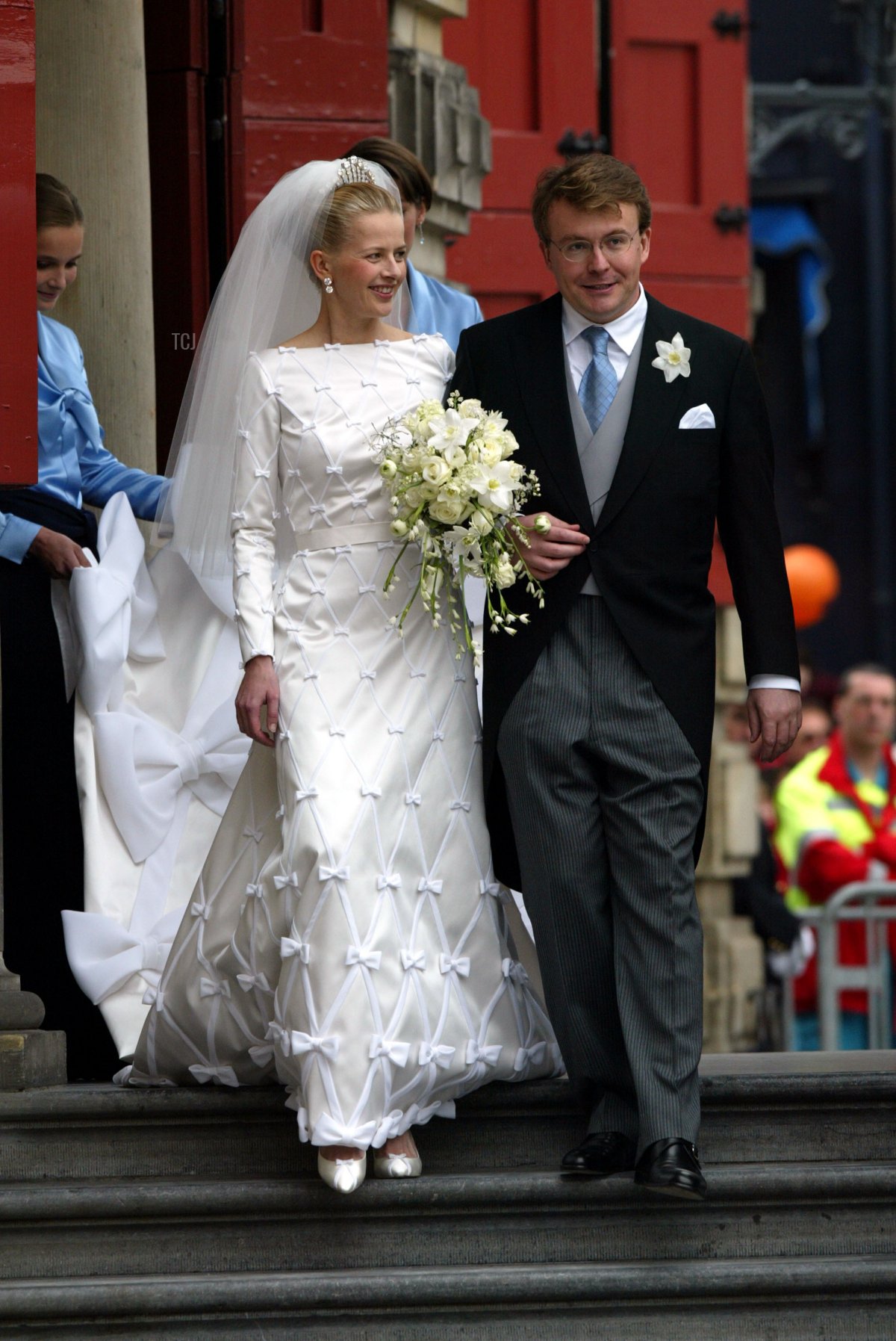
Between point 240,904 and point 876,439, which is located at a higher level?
point 876,439

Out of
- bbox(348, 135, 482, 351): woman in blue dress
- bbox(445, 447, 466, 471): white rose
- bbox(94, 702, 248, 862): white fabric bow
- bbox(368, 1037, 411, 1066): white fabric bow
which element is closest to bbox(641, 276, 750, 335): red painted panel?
bbox(348, 135, 482, 351): woman in blue dress

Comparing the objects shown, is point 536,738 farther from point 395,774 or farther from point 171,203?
point 171,203

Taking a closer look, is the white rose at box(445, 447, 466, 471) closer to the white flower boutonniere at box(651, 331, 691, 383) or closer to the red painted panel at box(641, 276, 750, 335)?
the white flower boutonniere at box(651, 331, 691, 383)

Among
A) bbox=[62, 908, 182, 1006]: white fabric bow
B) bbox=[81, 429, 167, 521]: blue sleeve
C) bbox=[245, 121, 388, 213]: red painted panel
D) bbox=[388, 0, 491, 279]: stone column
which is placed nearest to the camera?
bbox=[62, 908, 182, 1006]: white fabric bow

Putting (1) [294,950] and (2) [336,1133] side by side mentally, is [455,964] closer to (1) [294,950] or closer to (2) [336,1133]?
(1) [294,950]

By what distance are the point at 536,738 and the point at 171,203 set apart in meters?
3.40

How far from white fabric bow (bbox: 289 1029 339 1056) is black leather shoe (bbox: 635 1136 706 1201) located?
2.11 ft

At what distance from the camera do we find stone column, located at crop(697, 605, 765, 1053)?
978cm

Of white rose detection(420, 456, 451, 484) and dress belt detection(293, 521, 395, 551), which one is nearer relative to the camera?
white rose detection(420, 456, 451, 484)

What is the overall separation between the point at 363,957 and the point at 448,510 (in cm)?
90

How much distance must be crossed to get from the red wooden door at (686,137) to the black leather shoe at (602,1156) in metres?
5.81

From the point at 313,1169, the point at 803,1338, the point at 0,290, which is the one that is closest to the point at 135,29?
the point at 0,290

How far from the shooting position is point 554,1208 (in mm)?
4484

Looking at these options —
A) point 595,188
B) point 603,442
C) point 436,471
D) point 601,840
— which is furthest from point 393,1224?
point 595,188
